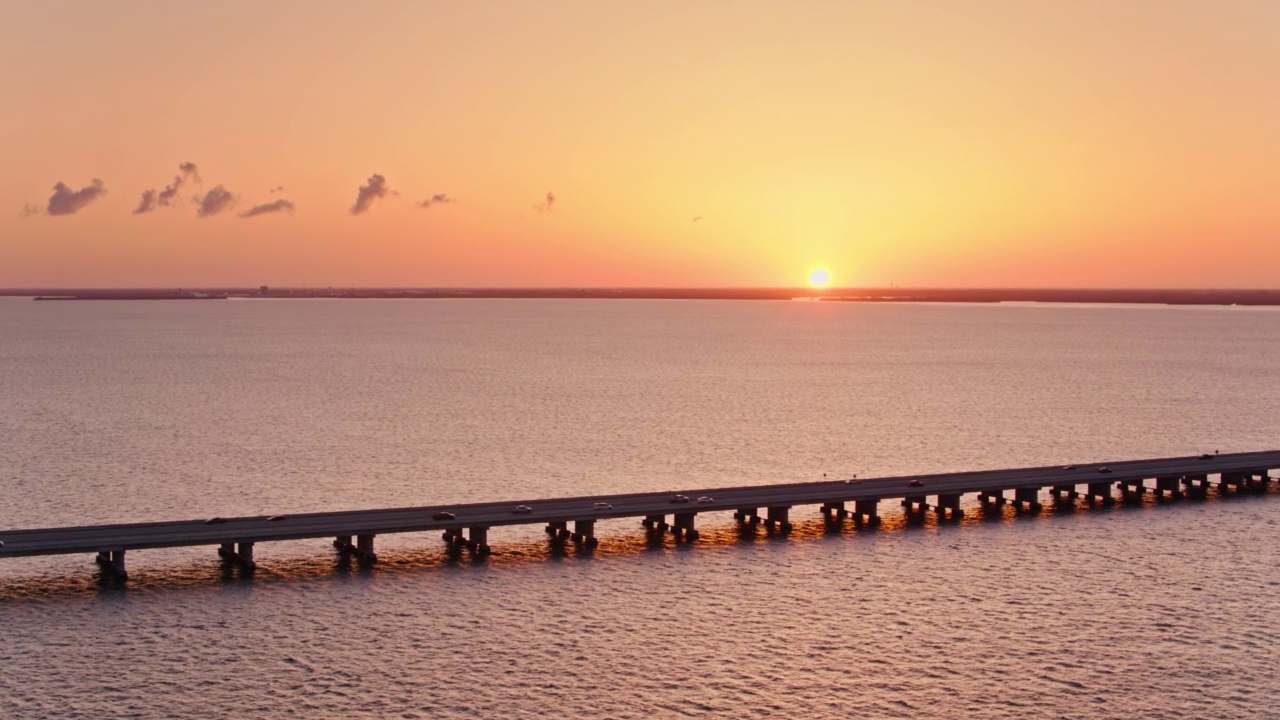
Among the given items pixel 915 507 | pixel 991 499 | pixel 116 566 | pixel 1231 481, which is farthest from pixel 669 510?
pixel 1231 481

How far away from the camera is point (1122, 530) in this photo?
Answer: 4847cm

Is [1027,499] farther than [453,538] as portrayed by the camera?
Yes

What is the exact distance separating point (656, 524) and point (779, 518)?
4.73m

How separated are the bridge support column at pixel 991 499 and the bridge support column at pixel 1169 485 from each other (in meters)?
7.45

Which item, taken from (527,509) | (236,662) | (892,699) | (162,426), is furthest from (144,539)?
(162,426)

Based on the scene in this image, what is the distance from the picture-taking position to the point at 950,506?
50.8m

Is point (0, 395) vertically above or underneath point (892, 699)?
above

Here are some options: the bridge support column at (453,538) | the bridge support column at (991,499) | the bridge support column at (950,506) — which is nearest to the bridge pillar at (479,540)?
the bridge support column at (453,538)

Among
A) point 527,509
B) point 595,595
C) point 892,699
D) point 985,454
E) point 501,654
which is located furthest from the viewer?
point 985,454

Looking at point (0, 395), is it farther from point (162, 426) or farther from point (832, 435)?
point (832, 435)

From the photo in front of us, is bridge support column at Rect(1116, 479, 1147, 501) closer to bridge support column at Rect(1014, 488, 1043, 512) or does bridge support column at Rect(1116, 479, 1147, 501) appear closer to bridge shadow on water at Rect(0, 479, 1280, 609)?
bridge shadow on water at Rect(0, 479, 1280, 609)

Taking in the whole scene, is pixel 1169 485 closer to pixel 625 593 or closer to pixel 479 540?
pixel 625 593

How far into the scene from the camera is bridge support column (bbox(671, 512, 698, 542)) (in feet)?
151

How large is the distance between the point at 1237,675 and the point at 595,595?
17.7 metres
